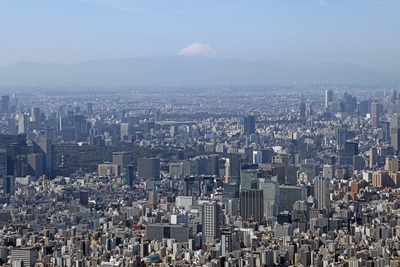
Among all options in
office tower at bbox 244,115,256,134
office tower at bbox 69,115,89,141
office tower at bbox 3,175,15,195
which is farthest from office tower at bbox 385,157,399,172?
office tower at bbox 69,115,89,141

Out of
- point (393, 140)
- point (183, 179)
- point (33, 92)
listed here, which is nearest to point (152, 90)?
point (33, 92)

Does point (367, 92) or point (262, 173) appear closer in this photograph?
point (262, 173)

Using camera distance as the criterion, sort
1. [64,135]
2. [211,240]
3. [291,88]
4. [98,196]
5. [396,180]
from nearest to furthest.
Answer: [211,240], [98,196], [396,180], [64,135], [291,88]

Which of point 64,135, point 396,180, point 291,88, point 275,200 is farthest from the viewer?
point 291,88

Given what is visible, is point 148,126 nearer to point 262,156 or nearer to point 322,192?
point 262,156

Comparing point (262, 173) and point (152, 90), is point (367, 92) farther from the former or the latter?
point (262, 173)
